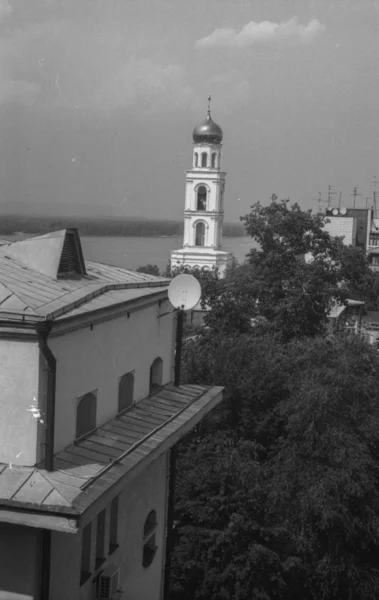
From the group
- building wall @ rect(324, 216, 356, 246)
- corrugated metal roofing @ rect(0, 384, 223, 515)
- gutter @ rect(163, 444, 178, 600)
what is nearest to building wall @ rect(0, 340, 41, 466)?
corrugated metal roofing @ rect(0, 384, 223, 515)

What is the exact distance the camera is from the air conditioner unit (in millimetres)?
7629

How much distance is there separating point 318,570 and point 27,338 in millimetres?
8582

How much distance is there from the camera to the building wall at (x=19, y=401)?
630 centimetres

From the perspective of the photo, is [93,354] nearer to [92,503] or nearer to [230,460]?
[92,503]

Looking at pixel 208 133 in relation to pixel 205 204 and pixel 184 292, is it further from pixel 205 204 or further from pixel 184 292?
pixel 184 292

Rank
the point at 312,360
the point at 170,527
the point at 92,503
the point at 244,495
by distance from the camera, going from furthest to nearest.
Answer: the point at 312,360, the point at 244,495, the point at 170,527, the point at 92,503

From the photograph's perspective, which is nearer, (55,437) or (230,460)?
(55,437)

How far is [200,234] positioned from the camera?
60.9 m

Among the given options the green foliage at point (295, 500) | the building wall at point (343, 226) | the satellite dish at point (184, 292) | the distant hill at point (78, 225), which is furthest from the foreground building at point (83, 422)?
the building wall at point (343, 226)

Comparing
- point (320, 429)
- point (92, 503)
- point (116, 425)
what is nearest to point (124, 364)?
point (116, 425)

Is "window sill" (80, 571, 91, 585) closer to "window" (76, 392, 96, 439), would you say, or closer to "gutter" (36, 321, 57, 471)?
"window" (76, 392, 96, 439)

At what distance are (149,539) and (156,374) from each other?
2192mm

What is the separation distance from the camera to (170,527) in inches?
404

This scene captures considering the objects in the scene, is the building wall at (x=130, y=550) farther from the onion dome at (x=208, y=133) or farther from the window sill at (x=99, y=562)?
the onion dome at (x=208, y=133)
